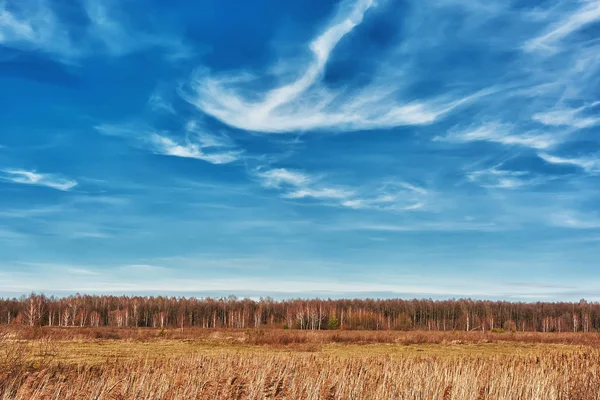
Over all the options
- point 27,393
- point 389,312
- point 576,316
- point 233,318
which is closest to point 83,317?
point 233,318

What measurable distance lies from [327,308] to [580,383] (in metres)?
118

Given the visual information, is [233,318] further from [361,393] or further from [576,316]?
[361,393]

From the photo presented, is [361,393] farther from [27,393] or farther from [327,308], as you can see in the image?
[327,308]

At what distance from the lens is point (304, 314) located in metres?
118

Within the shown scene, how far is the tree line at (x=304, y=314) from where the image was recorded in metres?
114

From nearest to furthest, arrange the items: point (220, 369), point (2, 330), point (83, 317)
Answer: point (220, 369) → point (2, 330) → point (83, 317)

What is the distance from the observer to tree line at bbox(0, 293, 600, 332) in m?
114

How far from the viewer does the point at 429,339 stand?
49.3 metres

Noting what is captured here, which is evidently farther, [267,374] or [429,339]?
[429,339]

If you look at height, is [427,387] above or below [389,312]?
above

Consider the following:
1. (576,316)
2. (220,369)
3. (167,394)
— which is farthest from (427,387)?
(576,316)

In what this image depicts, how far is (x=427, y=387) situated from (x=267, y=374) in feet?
12.4

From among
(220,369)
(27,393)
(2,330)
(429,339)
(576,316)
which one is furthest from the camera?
(576,316)

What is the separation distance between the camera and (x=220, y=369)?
11.7 meters
